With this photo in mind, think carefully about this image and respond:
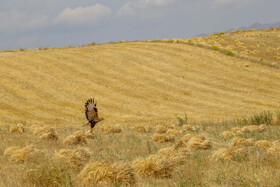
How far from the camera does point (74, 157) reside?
7.08 metres

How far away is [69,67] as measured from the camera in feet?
91.0

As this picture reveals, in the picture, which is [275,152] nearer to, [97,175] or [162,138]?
[97,175]

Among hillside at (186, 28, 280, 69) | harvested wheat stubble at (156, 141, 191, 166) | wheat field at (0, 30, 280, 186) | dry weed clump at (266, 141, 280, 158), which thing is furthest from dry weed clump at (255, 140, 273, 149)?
hillside at (186, 28, 280, 69)

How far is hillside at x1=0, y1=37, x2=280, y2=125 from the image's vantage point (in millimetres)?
20078

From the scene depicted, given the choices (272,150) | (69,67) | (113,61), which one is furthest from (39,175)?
(113,61)

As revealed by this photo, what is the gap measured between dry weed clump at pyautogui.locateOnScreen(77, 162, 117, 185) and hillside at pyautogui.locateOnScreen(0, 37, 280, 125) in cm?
1217

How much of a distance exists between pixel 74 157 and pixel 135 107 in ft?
47.6

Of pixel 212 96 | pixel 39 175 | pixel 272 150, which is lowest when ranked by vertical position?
pixel 212 96

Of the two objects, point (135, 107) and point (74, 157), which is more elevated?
point (74, 157)

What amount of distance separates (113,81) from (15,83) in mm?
6952

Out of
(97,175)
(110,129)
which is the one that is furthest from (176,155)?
(110,129)

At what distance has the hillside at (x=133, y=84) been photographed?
20078mm

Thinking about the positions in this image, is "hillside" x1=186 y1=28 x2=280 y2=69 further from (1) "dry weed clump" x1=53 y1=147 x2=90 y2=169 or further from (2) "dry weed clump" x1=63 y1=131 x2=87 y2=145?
(1) "dry weed clump" x1=53 y1=147 x2=90 y2=169

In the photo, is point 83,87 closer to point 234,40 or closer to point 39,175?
point 39,175
